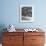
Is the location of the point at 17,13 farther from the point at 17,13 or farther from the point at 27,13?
the point at 27,13

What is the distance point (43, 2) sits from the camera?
4000 mm

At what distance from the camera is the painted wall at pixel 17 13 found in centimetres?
398

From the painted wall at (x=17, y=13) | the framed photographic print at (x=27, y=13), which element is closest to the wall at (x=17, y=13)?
the painted wall at (x=17, y=13)

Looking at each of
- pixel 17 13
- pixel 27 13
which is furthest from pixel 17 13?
pixel 27 13

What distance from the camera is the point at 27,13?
400 cm

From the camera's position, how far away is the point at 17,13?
4004mm

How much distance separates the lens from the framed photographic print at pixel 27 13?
3.98 m

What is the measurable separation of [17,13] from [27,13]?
0.33 m

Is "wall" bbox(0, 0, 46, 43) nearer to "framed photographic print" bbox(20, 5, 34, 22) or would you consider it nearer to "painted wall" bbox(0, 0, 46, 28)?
"painted wall" bbox(0, 0, 46, 28)

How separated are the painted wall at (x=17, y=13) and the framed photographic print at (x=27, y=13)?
10 cm

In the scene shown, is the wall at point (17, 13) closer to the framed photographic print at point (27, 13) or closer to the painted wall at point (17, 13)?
the painted wall at point (17, 13)

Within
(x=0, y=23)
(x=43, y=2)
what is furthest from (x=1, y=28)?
(x=43, y=2)

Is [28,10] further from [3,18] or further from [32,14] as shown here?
[3,18]

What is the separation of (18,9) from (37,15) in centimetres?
67
